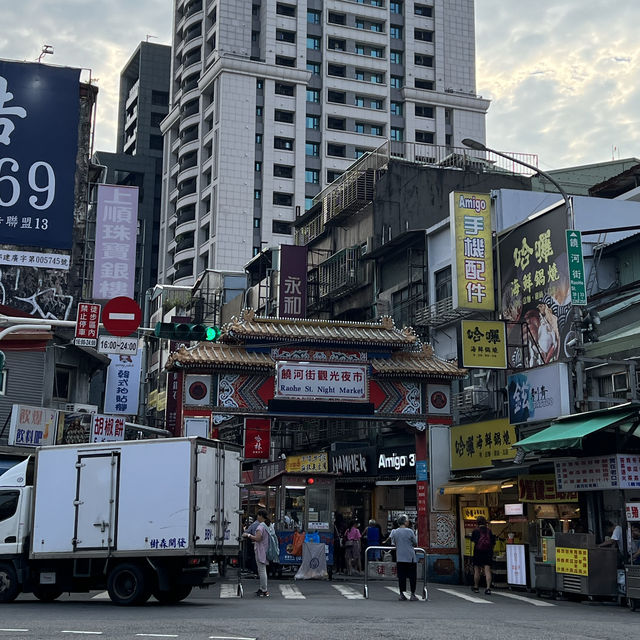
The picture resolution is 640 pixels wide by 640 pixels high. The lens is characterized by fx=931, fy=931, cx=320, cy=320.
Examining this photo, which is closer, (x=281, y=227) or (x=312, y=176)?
(x=281, y=227)

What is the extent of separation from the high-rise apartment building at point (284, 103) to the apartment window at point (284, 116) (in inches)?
8.7

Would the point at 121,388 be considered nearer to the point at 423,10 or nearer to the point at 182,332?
the point at 182,332

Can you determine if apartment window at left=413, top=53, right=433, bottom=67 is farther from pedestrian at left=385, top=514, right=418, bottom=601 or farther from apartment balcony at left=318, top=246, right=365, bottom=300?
pedestrian at left=385, top=514, right=418, bottom=601

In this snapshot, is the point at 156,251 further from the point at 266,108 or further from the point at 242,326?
the point at 242,326

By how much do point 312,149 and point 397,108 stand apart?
11.1 metres

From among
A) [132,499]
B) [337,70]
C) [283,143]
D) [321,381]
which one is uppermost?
[337,70]

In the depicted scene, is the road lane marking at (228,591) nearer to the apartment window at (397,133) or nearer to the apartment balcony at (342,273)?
the apartment balcony at (342,273)

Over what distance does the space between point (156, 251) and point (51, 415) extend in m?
76.0

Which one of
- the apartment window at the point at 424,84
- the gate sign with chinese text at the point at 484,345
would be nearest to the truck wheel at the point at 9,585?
the gate sign with chinese text at the point at 484,345

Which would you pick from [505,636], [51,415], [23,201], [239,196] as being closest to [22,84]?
[23,201]

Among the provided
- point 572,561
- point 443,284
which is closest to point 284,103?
point 443,284

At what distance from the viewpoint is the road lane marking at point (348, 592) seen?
67.1 ft

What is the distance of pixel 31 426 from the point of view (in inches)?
1198

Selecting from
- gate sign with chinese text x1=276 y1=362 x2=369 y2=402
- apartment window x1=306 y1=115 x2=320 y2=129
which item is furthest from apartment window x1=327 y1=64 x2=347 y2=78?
gate sign with chinese text x1=276 y1=362 x2=369 y2=402
